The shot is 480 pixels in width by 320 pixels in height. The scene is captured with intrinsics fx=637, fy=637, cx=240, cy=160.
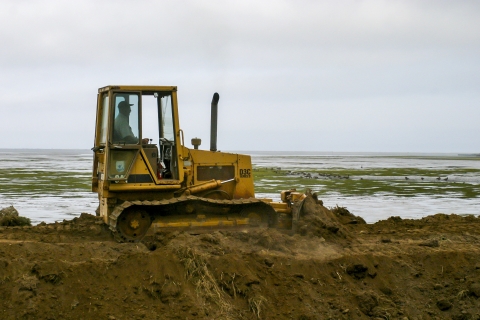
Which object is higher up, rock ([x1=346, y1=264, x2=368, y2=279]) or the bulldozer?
the bulldozer

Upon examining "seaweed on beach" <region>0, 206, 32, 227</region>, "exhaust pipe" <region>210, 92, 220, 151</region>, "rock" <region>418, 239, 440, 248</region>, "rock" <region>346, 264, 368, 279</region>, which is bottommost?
"rock" <region>346, 264, 368, 279</region>

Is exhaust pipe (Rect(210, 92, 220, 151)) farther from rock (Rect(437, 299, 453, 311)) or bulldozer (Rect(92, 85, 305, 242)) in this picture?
rock (Rect(437, 299, 453, 311))

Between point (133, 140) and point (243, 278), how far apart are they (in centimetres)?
395

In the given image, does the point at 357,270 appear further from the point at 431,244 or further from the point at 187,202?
the point at 187,202

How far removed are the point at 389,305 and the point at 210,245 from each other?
336 centimetres

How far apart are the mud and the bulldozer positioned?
55 centimetres

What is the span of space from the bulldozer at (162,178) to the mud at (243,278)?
0.55 meters

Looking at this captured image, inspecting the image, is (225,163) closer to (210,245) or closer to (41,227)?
(210,245)

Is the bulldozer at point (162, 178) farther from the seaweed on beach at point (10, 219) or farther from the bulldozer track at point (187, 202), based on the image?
the seaweed on beach at point (10, 219)

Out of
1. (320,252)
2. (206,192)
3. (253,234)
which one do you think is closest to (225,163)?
(206,192)

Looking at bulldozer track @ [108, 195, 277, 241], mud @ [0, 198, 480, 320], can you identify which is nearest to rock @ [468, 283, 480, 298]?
mud @ [0, 198, 480, 320]

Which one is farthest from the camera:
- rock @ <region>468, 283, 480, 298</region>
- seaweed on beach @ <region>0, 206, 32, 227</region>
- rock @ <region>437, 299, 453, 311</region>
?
seaweed on beach @ <region>0, 206, 32, 227</region>

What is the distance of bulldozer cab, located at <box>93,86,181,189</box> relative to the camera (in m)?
12.6

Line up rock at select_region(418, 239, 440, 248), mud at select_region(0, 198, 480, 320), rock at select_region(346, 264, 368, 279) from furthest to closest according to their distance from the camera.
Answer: rock at select_region(418, 239, 440, 248)
rock at select_region(346, 264, 368, 279)
mud at select_region(0, 198, 480, 320)
